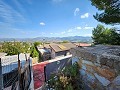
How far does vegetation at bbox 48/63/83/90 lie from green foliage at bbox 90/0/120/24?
557cm

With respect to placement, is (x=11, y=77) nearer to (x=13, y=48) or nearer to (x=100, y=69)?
(x=100, y=69)

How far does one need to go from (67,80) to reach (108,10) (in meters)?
6.14

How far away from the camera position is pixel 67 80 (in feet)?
9.09

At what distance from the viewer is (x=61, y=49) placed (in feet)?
106

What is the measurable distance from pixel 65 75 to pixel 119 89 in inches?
40.5

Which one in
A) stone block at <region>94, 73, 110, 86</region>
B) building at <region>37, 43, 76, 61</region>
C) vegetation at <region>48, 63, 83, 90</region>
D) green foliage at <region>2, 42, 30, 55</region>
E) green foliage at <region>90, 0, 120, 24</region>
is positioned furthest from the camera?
building at <region>37, 43, 76, 61</region>

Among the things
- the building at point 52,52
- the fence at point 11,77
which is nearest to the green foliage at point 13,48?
the building at point 52,52

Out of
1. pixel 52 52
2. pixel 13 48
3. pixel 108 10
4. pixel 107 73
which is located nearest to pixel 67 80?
pixel 107 73

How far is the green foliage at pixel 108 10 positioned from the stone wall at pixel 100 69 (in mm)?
5420

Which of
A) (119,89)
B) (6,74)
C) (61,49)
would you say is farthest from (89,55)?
(61,49)

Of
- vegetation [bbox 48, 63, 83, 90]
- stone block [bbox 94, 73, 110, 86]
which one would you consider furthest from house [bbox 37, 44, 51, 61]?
stone block [bbox 94, 73, 110, 86]

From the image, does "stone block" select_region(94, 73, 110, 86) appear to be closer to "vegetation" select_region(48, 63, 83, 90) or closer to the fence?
"vegetation" select_region(48, 63, 83, 90)

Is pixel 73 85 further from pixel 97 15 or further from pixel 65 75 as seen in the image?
pixel 97 15

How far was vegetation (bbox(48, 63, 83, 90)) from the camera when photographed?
2.76 m
